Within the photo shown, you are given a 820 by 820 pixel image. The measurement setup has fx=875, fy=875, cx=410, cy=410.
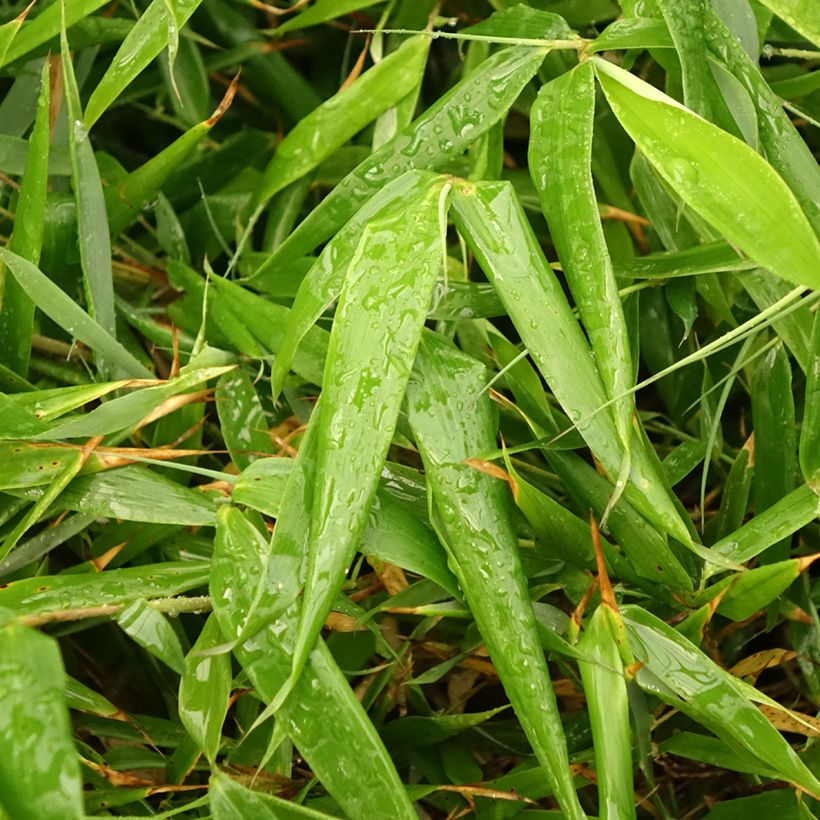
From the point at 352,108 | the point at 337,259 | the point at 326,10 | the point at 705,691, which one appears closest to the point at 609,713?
the point at 705,691

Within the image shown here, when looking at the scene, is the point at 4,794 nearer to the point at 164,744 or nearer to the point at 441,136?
the point at 164,744

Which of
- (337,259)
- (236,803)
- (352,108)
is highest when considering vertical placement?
(352,108)

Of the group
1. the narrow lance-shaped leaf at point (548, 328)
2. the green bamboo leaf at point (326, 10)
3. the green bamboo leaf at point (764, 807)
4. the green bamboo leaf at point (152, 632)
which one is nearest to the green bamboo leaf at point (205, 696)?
the green bamboo leaf at point (152, 632)

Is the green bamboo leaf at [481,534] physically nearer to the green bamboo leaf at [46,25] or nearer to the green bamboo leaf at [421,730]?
the green bamboo leaf at [421,730]

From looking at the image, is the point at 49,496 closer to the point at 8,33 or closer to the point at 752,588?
the point at 8,33

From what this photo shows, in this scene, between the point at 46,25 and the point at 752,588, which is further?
the point at 46,25

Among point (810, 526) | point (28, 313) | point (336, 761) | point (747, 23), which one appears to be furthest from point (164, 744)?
point (747, 23)
